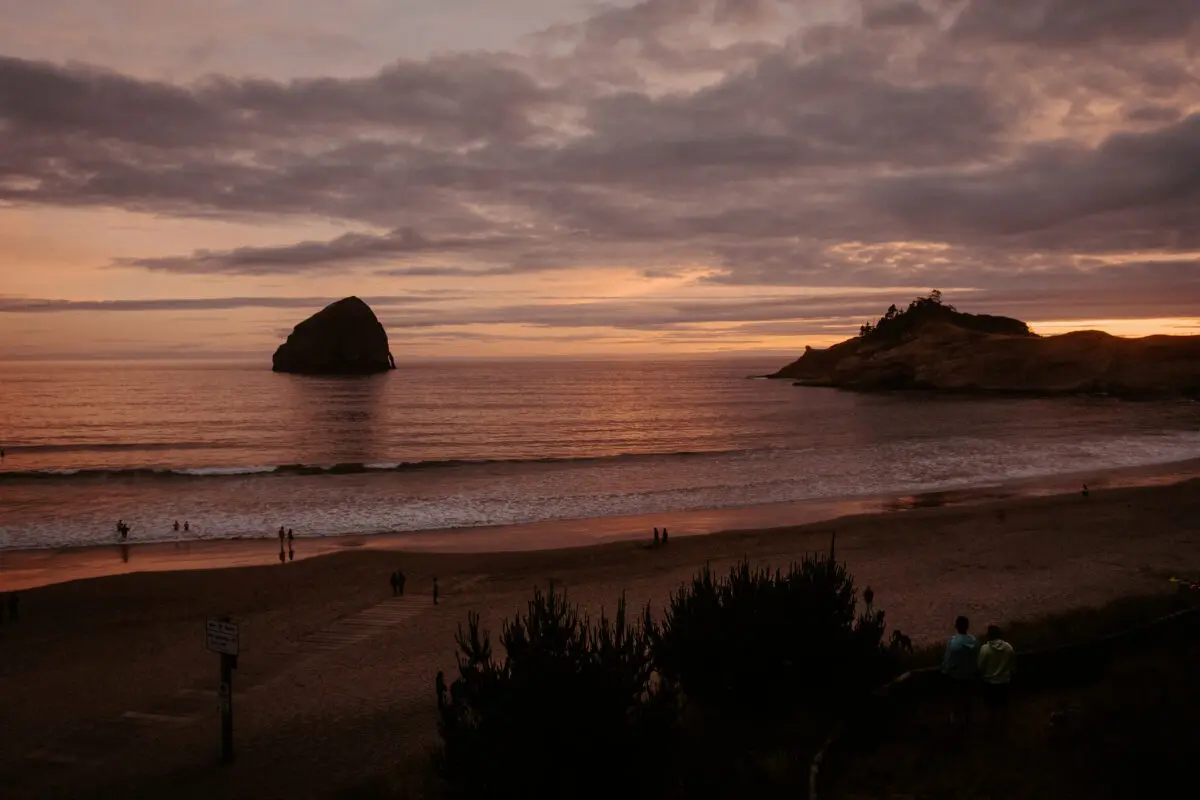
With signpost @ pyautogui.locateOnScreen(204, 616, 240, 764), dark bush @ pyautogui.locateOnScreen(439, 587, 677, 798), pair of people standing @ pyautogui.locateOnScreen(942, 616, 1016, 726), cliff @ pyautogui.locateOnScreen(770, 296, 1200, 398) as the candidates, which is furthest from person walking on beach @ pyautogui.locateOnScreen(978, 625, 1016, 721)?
cliff @ pyautogui.locateOnScreen(770, 296, 1200, 398)

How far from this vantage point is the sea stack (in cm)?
18688

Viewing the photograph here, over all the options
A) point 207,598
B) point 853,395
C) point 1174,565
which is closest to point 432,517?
point 207,598

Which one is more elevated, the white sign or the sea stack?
the sea stack

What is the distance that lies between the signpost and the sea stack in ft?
599

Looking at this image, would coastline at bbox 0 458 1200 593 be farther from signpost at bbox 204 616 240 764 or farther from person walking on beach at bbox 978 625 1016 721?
person walking on beach at bbox 978 625 1016 721

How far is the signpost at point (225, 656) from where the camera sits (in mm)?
10727

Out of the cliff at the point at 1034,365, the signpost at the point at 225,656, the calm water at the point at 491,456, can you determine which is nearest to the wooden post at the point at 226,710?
the signpost at the point at 225,656

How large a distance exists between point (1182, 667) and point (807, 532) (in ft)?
63.4

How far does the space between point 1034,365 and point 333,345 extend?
479 ft

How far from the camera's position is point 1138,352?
342ft

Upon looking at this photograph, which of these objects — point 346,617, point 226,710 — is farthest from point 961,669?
point 346,617

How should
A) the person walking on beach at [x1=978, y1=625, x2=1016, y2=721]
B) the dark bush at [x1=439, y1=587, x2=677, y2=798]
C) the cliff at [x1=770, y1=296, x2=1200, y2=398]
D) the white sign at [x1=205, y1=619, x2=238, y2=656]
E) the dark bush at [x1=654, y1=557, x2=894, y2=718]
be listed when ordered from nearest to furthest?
1. the dark bush at [x1=439, y1=587, x2=677, y2=798]
2. the person walking on beach at [x1=978, y1=625, x2=1016, y2=721]
3. the dark bush at [x1=654, y1=557, x2=894, y2=718]
4. the white sign at [x1=205, y1=619, x2=238, y2=656]
5. the cliff at [x1=770, y1=296, x2=1200, y2=398]

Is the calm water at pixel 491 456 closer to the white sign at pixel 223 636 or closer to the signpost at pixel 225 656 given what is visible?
the signpost at pixel 225 656

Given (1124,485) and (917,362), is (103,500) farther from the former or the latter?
(917,362)
